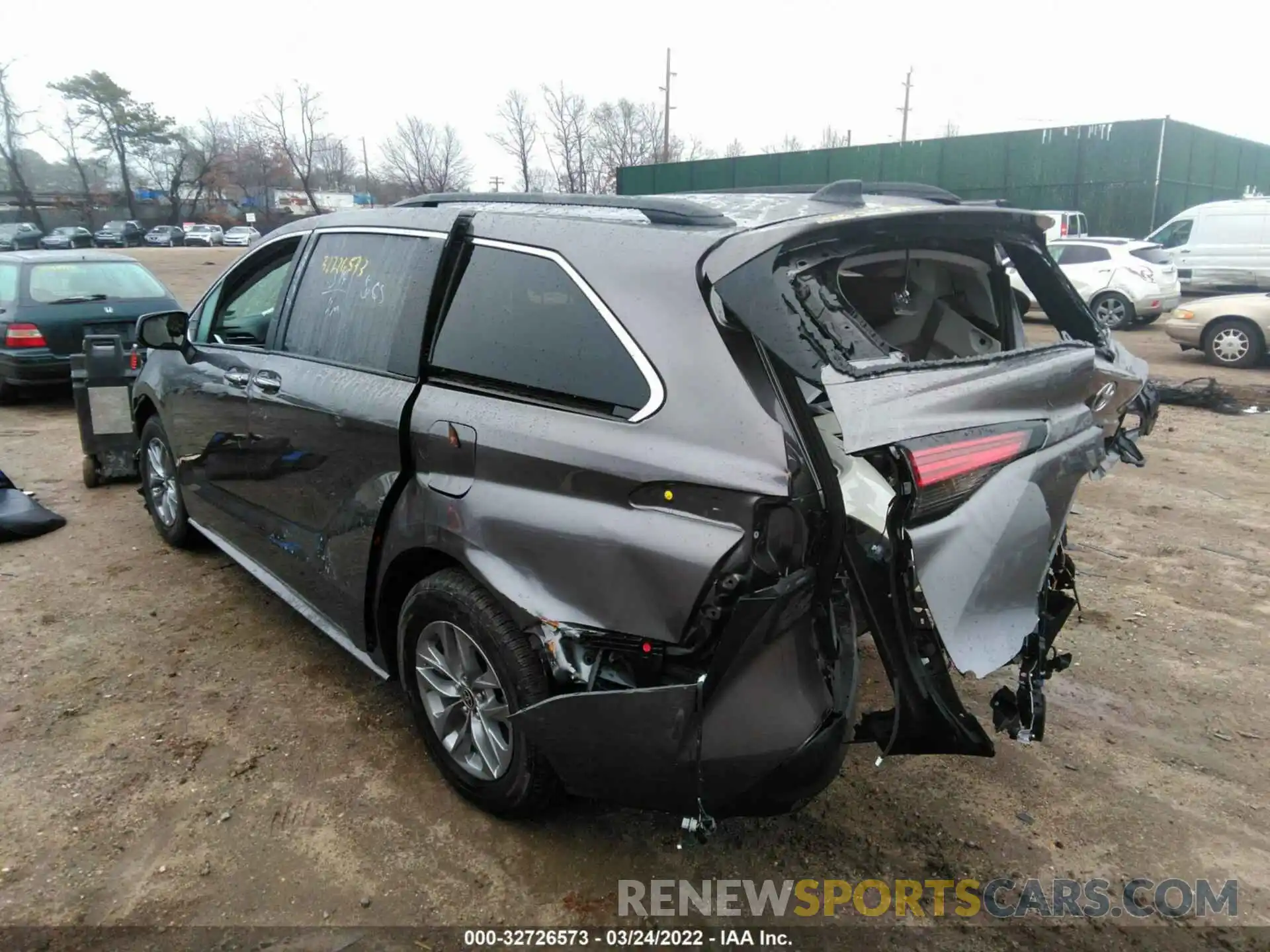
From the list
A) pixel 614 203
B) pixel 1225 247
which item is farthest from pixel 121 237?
pixel 614 203

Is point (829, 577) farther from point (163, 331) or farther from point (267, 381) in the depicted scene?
point (163, 331)

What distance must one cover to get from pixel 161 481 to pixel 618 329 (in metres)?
3.83

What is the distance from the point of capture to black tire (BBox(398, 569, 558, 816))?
2445 millimetres

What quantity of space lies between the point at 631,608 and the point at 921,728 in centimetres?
81

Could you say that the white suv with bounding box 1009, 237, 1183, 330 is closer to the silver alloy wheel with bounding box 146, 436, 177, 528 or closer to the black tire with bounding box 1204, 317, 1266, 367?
the black tire with bounding box 1204, 317, 1266, 367

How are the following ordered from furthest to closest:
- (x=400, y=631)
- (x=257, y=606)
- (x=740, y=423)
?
1. (x=257, y=606)
2. (x=400, y=631)
3. (x=740, y=423)

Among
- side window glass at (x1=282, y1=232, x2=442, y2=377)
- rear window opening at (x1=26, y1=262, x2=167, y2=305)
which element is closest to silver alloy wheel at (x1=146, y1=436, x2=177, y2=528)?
side window glass at (x1=282, y1=232, x2=442, y2=377)

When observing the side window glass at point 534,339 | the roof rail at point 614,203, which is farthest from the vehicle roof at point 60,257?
the side window glass at point 534,339

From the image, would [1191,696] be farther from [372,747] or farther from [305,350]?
[305,350]

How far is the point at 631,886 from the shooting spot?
252 centimetres

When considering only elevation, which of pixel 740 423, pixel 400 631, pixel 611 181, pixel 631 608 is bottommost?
pixel 400 631

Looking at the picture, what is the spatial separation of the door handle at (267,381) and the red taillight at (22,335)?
6241 mm

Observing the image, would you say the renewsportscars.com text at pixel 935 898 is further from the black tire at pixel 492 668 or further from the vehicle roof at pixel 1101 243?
the vehicle roof at pixel 1101 243

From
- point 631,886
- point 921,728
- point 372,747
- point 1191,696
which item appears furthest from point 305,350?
point 1191,696
